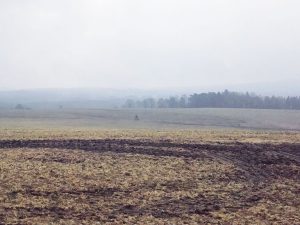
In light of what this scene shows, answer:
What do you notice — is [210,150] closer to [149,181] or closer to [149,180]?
[149,180]

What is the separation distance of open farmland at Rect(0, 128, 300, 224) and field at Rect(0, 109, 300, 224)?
32 millimetres

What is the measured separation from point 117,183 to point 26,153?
803 centimetres

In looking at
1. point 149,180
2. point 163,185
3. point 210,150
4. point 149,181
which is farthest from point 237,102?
point 163,185

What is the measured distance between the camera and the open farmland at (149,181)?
14.7 metres

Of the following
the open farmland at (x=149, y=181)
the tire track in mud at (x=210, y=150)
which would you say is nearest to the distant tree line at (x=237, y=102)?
the open farmland at (x=149, y=181)

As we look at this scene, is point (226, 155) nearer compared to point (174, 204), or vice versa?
point (174, 204)

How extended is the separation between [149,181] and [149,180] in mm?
173

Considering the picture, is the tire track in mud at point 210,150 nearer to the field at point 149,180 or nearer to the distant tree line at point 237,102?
the field at point 149,180

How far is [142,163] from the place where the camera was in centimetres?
2253

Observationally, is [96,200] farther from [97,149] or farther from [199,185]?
[97,149]

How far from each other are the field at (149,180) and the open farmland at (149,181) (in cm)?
3

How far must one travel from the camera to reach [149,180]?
19.1 meters

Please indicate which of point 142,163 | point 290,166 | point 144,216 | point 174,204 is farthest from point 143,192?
point 290,166

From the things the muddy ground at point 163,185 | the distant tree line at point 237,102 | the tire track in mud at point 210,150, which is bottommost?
the muddy ground at point 163,185
